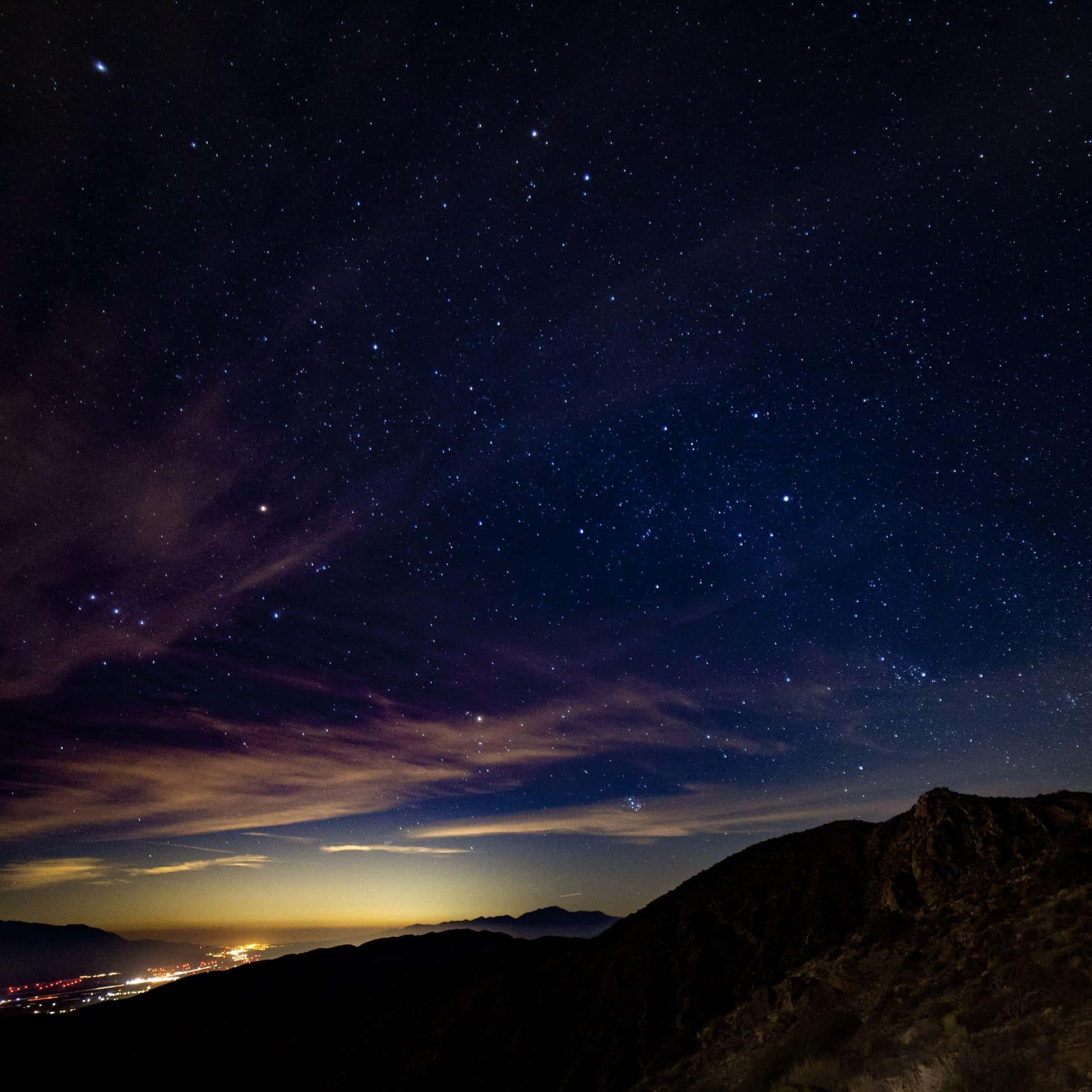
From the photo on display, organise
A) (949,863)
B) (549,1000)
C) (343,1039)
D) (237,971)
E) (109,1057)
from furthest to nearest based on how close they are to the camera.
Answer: (237,971) → (109,1057) → (343,1039) → (549,1000) → (949,863)

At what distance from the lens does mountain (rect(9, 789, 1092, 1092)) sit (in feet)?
28.0

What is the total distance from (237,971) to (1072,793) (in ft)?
301

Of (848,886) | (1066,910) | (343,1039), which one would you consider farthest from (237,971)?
(1066,910)

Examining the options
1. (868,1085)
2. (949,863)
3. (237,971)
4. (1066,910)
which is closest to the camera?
(868,1085)

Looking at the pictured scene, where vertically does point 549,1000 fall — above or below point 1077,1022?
below

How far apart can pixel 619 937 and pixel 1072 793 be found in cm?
2957

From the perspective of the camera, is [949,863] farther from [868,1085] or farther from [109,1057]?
[109,1057]

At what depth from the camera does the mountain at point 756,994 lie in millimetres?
8539

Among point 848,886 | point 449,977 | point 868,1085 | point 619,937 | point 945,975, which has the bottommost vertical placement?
point 449,977

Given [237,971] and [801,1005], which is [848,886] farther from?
[237,971]

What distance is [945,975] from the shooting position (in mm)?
11938

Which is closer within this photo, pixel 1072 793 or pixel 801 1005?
pixel 801 1005

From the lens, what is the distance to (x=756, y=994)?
1878 cm

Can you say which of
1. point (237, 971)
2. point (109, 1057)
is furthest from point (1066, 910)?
point (237, 971)
